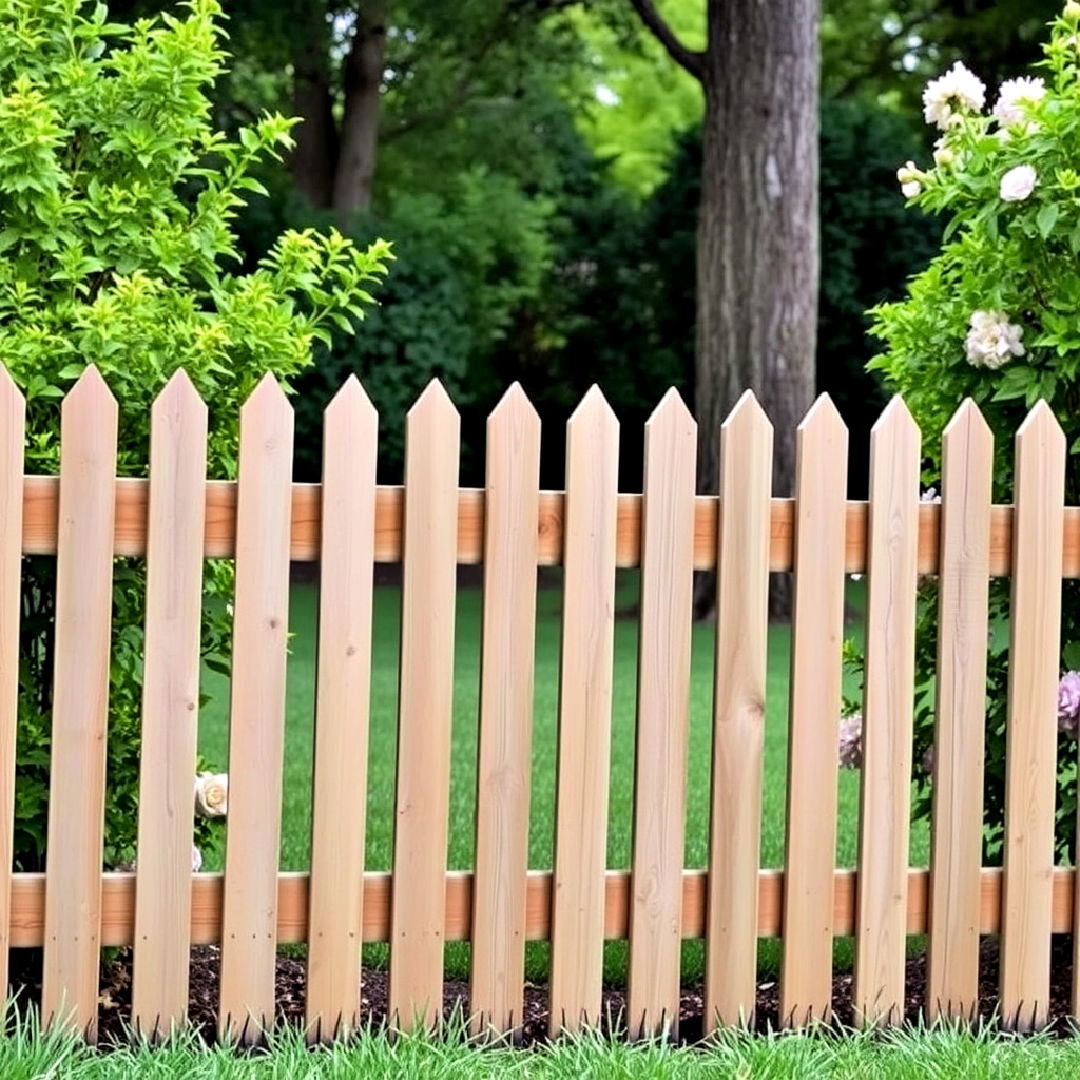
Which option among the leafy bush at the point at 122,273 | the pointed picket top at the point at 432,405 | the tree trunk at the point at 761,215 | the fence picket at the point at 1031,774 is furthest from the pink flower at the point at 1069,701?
the tree trunk at the point at 761,215

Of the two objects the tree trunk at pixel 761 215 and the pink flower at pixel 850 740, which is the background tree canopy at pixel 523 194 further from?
the pink flower at pixel 850 740

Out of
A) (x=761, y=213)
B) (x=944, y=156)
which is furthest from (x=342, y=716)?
(x=761, y=213)

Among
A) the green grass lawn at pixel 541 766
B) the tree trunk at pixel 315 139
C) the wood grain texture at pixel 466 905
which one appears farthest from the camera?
the tree trunk at pixel 315 139

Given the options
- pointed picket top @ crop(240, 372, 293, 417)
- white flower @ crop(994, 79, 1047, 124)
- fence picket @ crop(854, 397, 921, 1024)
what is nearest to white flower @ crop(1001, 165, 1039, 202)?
white flower @ crop(994, 79, 1047, 124)

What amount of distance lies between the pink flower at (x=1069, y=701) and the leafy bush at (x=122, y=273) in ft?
6.28

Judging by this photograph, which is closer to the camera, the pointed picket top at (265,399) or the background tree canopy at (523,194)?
the pointed picket top at (265,399)

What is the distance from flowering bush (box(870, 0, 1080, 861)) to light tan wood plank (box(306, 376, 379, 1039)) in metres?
1.48

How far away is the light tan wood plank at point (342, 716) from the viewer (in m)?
3.37

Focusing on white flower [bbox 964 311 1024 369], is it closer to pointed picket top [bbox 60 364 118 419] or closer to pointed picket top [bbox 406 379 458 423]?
pointed picket top [bbox 406 379 458 423]

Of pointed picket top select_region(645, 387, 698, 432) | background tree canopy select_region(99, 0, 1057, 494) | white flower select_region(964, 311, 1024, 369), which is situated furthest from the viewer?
background tree canopy select_region(99, 0, 1057, 494)

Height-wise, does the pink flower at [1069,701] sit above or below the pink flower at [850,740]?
above

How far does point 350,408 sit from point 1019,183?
1.70m

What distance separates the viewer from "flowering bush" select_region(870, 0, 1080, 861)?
3.96 metres

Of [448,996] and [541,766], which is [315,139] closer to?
[541,766]
